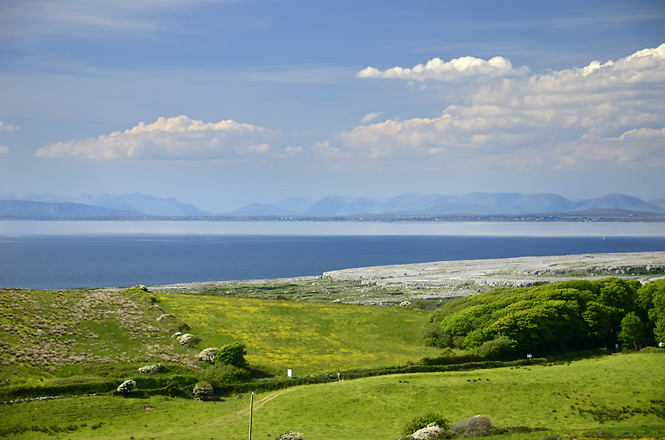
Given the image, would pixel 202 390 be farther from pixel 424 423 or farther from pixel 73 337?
pixel 424 423

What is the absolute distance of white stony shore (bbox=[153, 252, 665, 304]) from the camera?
134725mm

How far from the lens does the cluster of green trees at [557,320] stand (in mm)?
64750

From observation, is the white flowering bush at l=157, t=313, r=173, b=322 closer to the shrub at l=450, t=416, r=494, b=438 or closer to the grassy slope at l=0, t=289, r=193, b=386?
the grassy slope at l=0, t=289, r=193, b=386

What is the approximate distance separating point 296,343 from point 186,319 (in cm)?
1547

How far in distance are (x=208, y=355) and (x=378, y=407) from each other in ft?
72.3

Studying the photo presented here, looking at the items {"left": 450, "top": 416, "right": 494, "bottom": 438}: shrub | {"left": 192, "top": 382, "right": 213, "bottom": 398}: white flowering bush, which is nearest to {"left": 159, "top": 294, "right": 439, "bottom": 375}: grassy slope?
{"left": 192, "top": 382, "right": 213, "bottom": 398}: white flowering bush

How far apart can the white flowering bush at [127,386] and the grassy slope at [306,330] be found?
51.8 feet

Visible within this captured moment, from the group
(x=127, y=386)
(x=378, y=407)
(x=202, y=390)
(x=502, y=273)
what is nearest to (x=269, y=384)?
(x=202, y=390)

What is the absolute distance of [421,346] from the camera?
7131 centimetres

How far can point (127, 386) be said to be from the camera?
1892 inches

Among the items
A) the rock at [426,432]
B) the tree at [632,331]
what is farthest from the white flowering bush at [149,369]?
the tree at [632,331]

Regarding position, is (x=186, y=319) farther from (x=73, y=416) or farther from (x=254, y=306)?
(x=73, y=416)

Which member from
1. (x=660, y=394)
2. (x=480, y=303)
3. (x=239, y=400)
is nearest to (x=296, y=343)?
(x=239, y=400)

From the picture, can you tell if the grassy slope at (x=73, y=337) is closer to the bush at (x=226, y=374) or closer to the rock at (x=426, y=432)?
the bush at (x=226, y=374)
